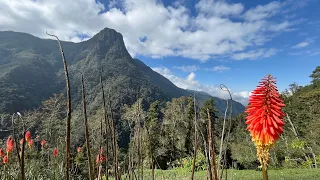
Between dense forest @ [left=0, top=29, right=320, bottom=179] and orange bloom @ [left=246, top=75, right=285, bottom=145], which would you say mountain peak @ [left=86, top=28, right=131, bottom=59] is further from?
orange bloom @ [left=246, top=75, right=285, bottom=145]

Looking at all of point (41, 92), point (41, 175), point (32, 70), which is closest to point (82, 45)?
point (32, 70)

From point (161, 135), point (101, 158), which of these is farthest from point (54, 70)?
point (101, 158)

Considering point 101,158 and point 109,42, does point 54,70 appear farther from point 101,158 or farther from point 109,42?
point 101,158

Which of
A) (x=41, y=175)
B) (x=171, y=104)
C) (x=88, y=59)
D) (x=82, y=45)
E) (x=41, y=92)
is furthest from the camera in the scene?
(x=82, y=45)

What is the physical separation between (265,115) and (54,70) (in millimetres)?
136928

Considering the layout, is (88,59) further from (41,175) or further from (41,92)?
(41,175)

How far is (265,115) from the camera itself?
231 centimetres

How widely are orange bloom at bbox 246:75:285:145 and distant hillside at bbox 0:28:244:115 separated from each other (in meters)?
41.9

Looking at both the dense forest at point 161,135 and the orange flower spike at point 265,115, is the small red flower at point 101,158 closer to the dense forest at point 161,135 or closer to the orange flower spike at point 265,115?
the dense forest at point 161,135

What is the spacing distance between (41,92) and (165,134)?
77819 mm

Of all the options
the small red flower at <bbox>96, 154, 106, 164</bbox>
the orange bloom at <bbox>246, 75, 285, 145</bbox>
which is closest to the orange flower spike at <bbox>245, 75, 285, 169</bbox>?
the orange bloom at <bbox>246, 75, 285, 145</bbox>

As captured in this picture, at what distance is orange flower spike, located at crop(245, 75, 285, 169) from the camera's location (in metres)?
2.25

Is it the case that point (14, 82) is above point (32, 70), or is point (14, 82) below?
below

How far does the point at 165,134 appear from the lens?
125 feet
